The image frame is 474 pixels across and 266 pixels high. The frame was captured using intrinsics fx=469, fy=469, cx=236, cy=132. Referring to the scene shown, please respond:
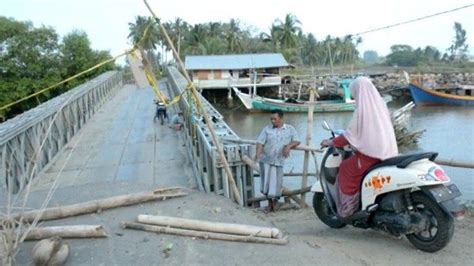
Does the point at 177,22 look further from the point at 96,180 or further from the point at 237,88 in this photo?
the point at 96,180

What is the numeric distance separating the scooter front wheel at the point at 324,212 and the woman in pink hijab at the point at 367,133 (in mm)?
568

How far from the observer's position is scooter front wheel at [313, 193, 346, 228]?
15.5 ft

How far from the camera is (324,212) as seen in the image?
16.0 feet

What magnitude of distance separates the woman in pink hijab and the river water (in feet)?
27.3

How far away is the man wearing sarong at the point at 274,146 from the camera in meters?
5.77

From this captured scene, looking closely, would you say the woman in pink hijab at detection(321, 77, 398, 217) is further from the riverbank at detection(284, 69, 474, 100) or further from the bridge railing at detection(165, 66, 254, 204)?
the riverbank at detection(284, 69, 474, 100)

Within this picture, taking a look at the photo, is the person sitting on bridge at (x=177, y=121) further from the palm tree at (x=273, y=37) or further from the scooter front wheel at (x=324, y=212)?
the palm tree at (x=273, y=37)

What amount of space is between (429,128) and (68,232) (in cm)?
3052

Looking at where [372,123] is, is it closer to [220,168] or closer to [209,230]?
[209,230]

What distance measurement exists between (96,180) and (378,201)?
4.53 m

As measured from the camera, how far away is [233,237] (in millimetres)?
3938

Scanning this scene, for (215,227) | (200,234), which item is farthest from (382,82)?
(200,234)

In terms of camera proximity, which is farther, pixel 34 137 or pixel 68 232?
pixel 34 137

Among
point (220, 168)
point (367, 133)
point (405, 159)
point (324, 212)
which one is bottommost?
point (324, 212)
